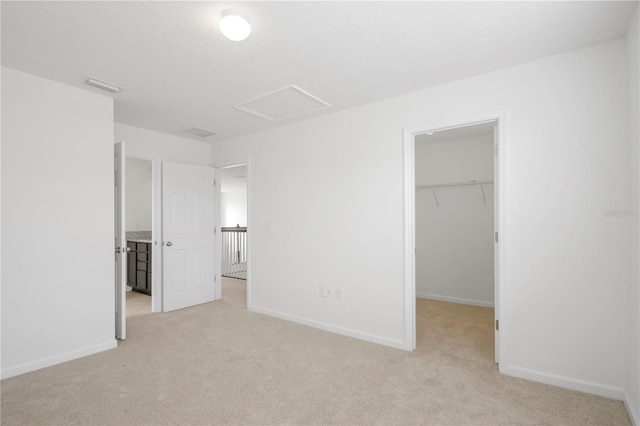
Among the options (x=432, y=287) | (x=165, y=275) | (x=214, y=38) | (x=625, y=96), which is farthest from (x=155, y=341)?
(x=625, y=96)

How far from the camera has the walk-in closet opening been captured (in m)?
A: 4.60

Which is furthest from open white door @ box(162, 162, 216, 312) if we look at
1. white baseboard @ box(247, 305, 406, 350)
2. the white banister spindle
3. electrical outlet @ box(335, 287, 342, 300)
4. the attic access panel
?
electrical outlet @ box(335, 287, 342, 300)

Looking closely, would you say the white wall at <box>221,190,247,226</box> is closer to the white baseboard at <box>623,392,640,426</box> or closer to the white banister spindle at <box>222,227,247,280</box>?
the white banister spindle at <box>222,227,247,280</box>

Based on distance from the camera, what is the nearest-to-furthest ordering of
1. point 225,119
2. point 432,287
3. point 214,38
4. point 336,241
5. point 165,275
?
point 214,38 < point 336,241 < point 225,119 < point 165,275 < point 432,287

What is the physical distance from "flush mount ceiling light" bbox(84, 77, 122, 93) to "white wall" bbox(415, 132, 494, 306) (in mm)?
3709

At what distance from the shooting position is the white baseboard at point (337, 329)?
10.4 feet

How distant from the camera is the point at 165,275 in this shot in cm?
437

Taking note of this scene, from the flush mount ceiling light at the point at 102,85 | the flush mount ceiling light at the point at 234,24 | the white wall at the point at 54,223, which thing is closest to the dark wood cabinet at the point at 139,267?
the white wall at the point at 54,223

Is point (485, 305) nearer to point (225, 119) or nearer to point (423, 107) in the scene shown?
point (423, 107)

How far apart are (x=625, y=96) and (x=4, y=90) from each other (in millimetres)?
4500

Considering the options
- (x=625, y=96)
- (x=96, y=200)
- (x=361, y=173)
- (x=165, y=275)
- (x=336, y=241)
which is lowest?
(x=165, y=275)

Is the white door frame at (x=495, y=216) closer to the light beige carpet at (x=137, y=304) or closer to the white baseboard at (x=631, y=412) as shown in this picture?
the white baseboard at (x=631, y=412)

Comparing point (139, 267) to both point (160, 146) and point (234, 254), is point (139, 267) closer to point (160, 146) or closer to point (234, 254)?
point (234, 254)

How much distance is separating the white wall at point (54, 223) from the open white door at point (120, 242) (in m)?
0.12
